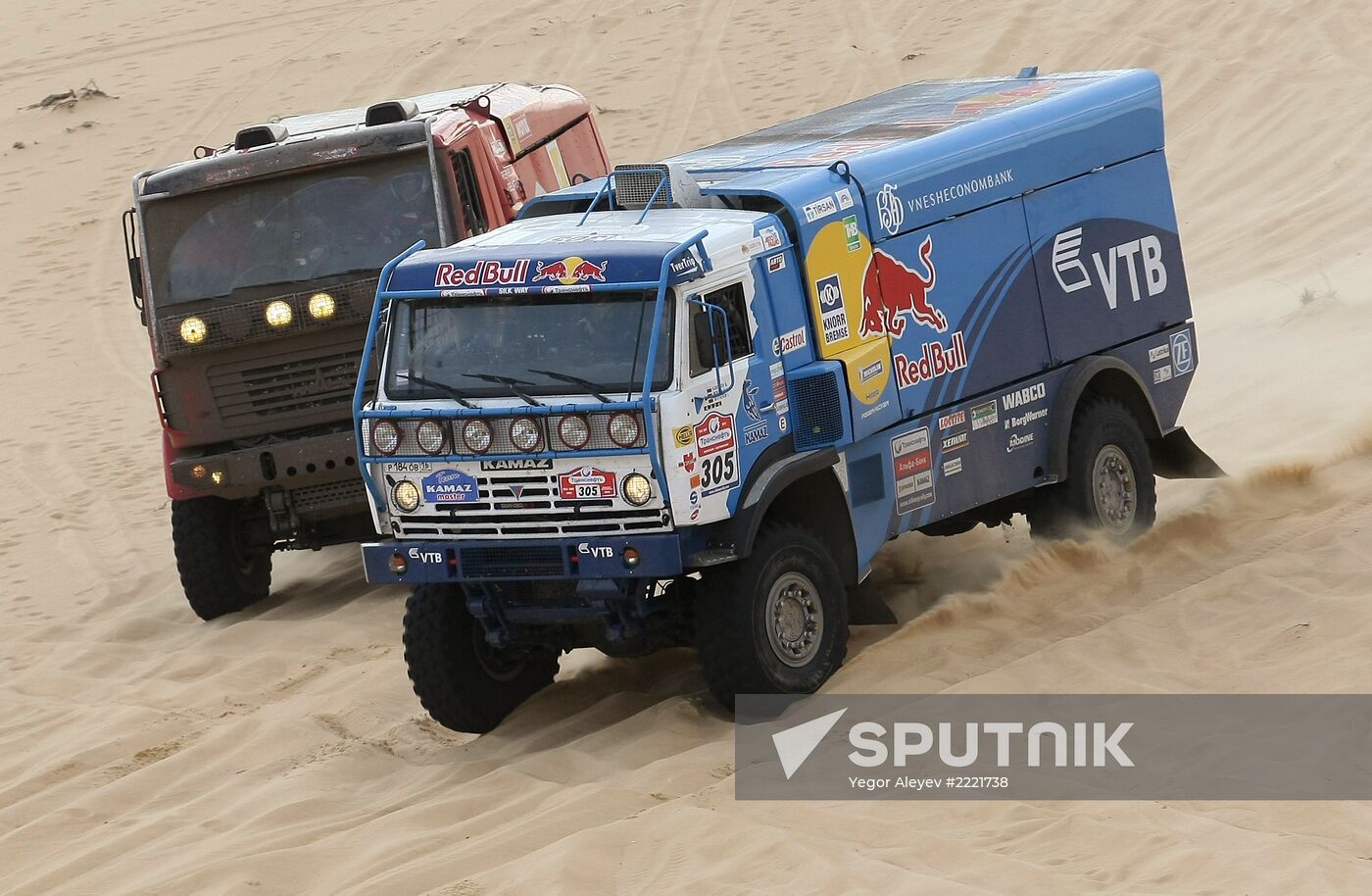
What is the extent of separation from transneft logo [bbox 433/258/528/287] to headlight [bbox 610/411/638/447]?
2.78 feet

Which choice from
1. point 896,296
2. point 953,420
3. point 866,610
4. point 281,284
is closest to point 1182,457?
point 953,420

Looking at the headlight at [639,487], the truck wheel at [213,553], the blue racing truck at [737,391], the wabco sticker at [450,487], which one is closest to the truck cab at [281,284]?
the truck wheel at [213,553]

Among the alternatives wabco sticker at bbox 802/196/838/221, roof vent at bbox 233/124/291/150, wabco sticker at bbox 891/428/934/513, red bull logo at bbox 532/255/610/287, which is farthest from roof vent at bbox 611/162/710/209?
roof vent at bbox 233/124/291/150

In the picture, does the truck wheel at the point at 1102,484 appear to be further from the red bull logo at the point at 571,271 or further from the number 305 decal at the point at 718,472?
the red bull logo at the point at 571,271

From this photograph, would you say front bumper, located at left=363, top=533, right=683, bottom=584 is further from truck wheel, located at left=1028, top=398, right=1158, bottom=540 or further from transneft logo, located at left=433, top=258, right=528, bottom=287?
truck wheel, located at left=1028, top=398, right=1158, bottom=540

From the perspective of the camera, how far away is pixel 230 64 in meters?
32.2

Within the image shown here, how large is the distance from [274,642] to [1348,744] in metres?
6.71

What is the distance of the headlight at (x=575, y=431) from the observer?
891 centimetres

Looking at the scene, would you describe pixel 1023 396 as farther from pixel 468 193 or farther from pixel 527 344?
pixel 468 193

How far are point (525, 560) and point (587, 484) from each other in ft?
1.69

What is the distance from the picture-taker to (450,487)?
9.28 meters

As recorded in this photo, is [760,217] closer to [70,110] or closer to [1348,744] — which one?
[1348,744]

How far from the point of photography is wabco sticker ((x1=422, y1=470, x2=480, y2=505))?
30.3 ft

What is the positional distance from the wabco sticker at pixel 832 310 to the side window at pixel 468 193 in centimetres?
338
